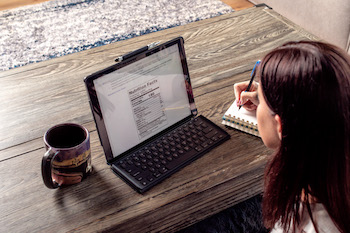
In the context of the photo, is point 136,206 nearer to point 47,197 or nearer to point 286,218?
point 47,197

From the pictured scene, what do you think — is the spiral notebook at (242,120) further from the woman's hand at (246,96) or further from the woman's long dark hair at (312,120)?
the woman's long dark hair at (312,120)

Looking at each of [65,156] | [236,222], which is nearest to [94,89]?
[65,156]

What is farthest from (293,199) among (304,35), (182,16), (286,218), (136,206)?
(182,16)

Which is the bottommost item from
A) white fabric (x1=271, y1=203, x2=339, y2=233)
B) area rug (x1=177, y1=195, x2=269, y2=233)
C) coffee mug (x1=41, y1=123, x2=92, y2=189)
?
area rug (x1=177, y1=195, x2=269, y2=233)

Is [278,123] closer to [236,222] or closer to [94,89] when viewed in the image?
[94,89]

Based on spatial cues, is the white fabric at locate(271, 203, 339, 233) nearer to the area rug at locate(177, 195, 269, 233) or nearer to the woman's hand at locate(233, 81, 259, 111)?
the woman's hand at locate(233, 81, 259, 111)

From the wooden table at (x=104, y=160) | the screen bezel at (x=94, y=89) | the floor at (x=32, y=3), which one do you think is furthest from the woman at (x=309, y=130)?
the floor at (x=32, y=3)

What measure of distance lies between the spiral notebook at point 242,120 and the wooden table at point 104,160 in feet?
0.05

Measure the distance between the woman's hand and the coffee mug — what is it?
40 centimetres

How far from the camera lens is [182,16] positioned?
246cm

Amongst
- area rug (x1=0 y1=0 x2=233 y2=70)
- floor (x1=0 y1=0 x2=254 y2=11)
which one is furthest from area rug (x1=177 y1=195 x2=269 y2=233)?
floor (x1=0 y1=0 x2=254 y2=11)

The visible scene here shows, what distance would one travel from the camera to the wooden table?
77cm

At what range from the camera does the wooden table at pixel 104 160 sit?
2.52 feet

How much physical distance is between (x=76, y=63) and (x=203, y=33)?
1.50 feet
